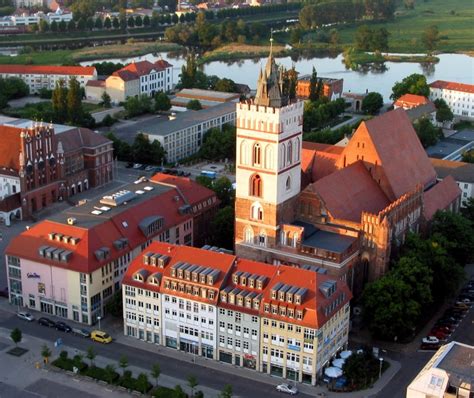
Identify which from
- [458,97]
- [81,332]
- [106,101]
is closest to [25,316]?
[81,332]

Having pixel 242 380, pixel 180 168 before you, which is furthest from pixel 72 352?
pixel 180 168

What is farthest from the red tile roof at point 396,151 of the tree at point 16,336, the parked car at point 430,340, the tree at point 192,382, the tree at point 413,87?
the tree at point 413,87

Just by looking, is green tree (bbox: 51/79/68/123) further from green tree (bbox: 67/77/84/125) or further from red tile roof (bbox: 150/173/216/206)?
red tile roof (bbox: 150/173/216/206)

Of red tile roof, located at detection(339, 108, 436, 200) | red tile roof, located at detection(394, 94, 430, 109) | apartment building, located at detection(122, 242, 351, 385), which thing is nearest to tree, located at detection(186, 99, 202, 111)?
red tile roof, located at detection(394, 94, 430, 109)

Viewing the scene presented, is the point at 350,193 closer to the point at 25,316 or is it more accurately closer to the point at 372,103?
the point at 25,316

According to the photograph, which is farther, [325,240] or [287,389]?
[325,240]
